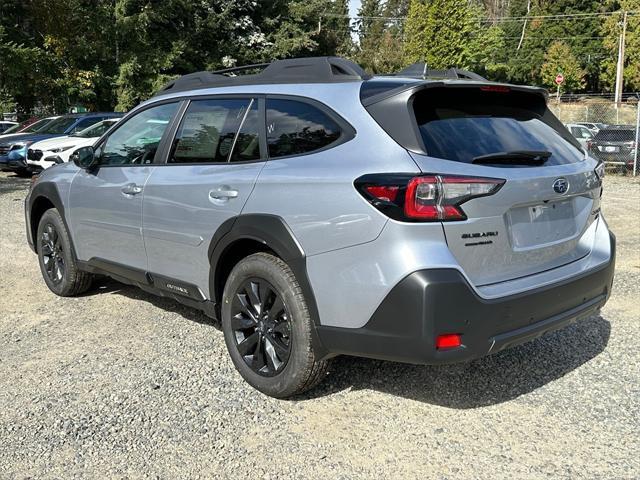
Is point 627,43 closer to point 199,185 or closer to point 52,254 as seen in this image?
point 52,254

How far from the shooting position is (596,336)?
450cm

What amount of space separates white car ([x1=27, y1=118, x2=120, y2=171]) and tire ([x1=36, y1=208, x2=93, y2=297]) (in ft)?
27.8

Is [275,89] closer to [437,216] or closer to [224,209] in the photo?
[224,209]

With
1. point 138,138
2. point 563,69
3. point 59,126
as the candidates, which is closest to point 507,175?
point 138,138

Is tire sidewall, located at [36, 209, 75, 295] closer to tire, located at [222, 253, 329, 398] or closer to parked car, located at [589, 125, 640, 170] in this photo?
tire, located at [222, 253, 329, 398]

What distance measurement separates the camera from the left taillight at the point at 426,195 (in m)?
2.80

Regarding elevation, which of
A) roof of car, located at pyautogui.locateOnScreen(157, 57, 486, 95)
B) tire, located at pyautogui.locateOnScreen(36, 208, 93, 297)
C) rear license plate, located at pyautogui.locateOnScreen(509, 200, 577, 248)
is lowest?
tire, located at pyautogui.locateOnScreen(36, 208, 93, 297)

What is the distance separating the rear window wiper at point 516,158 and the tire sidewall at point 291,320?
117 cm

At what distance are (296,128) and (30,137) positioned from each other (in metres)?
14.1

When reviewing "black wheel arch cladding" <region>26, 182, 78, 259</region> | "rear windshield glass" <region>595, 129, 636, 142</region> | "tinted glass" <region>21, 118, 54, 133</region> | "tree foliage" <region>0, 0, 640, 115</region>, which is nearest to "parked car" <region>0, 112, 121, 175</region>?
"tinted glass" <region>21, 118, 54, 133</region>

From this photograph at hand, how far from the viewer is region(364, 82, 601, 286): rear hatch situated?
9.49 ft

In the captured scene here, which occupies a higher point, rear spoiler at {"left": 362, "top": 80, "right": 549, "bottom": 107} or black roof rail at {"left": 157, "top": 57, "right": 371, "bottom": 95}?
black roof rail at {"left": 157, "top": 57, "right": 371, "bottom": 95}

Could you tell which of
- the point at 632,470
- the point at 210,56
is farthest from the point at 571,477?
the point at 210,56

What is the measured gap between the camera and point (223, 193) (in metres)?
3.66
